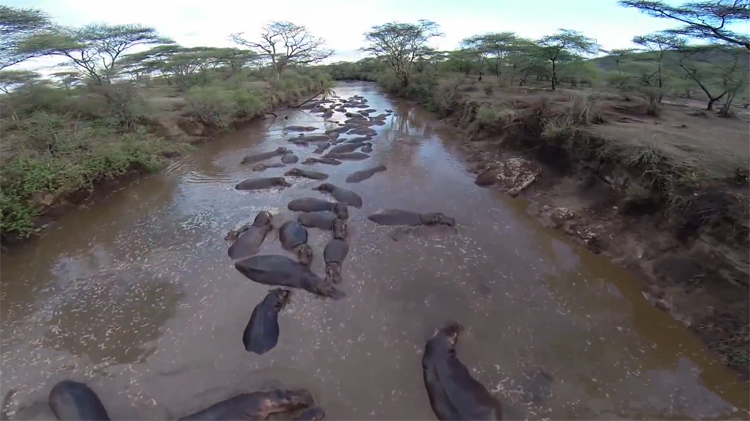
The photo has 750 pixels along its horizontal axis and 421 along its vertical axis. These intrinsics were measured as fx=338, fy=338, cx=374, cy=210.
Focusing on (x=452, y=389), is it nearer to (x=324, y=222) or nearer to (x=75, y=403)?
(x=75, y=403)

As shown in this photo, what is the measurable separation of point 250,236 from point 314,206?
87.8 inches

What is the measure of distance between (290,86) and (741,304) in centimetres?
3025

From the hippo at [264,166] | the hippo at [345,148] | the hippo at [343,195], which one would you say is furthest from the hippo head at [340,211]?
the hippo at [345,148]

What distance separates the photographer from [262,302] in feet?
21.4

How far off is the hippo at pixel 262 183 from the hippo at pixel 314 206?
1.72 meters

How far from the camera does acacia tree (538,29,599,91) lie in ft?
68.5

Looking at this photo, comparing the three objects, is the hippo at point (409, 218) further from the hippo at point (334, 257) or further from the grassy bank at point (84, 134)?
the grassy bank at point (84, 134)

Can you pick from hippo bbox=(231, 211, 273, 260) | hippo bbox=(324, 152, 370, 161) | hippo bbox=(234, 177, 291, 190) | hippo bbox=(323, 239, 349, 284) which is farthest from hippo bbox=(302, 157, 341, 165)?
hippo bbox=(323, 239, 349, 284)

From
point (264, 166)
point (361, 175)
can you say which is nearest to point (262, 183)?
point (264, 166)

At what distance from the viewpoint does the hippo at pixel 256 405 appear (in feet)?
14.5

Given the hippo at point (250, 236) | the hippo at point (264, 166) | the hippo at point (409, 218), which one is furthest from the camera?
the hippo at point (264, 166)

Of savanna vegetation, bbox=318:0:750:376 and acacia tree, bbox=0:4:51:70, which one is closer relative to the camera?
savanna vegetation, bbox=318:0:750:376

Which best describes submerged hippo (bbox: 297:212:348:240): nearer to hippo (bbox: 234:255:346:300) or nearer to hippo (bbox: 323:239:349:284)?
hippo (bbox: 323:239:349:284)

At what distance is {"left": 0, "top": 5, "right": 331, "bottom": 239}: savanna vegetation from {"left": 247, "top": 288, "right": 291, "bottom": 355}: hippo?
689cm
